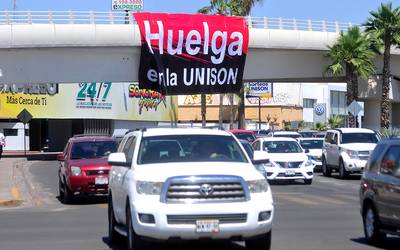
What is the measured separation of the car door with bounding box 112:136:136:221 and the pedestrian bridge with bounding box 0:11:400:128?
3239 centimetres

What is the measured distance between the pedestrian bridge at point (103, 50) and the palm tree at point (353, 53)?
1.00 meters

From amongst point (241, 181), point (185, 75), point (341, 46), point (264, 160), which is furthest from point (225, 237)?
point (341, 46)

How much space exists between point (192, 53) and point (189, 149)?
35.1 metres

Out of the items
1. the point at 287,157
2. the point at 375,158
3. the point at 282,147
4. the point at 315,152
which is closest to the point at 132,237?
the point at 375,158

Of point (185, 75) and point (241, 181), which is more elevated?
point (185, 75)

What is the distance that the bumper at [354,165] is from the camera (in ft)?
100

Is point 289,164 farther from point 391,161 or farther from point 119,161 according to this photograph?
point 119,161

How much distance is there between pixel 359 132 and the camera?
1271 inches

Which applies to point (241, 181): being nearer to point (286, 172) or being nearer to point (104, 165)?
point (104, 165)

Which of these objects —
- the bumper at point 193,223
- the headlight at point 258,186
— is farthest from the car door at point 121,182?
the headlight at point 258,186

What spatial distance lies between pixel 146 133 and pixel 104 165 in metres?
9.34

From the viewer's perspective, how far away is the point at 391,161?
39.4 feet

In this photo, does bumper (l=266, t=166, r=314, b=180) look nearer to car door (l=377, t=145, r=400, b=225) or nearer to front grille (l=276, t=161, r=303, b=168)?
front grille (l=276, t=161, r=303, b=168)

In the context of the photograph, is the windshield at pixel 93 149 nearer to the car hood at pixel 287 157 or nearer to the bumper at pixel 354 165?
the car hood at pixel 287 157
